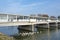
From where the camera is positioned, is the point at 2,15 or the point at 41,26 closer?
the point at 2,15

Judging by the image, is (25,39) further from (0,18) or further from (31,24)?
(31,24)

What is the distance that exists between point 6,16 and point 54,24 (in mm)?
36578

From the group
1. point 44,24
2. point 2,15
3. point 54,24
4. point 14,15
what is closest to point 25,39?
point 2,15

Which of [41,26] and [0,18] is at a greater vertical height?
[0,18]

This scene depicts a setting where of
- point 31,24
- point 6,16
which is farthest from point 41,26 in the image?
point 6,16

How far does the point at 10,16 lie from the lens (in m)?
43.6

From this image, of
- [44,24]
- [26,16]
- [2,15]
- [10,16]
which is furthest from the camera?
[44,24]

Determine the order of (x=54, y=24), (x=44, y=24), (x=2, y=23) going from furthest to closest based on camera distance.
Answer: (x=54, y=24), (x=44, y=24), (x=2, y=23)

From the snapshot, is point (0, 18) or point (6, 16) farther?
point (6, 16)

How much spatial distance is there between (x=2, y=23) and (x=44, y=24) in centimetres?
2837

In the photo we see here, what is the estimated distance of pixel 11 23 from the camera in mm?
39375

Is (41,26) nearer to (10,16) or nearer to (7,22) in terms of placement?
(10,16)

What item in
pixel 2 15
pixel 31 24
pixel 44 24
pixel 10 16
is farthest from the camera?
pixel 44 24

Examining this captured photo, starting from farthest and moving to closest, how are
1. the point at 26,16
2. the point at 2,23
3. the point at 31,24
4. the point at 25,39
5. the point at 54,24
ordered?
the point at 54,24, the point at 26,16, the point at 31,24, the point at 2,23, the point at 25,39
